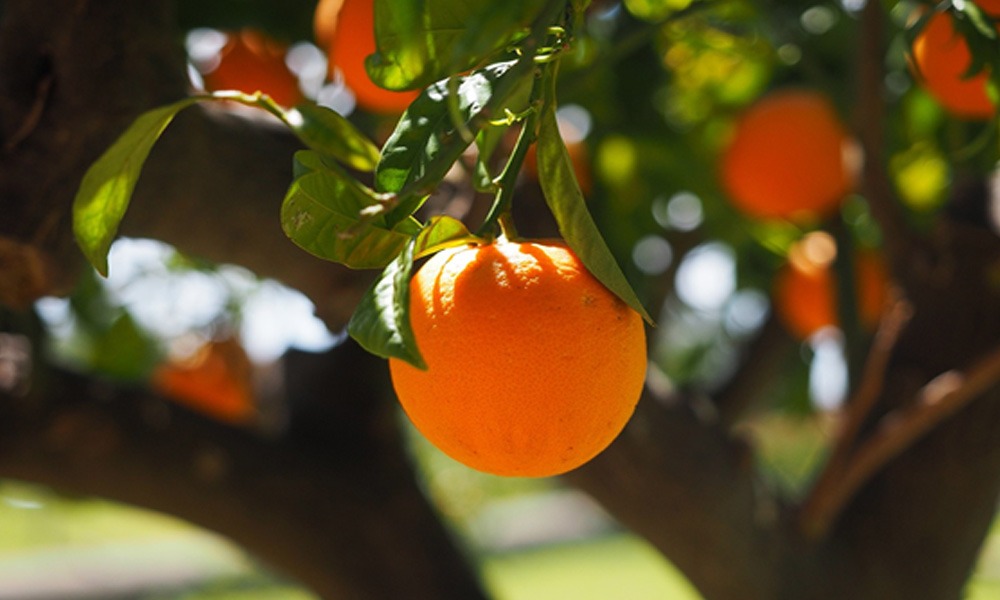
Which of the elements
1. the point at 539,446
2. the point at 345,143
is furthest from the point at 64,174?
the point at 539,446

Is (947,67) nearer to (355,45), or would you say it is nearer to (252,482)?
(355,45)

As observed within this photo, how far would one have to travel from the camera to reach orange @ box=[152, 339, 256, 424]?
5.20 feet

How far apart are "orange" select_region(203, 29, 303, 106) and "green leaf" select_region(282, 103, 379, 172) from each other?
1.72ft

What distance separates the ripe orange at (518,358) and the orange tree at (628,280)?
0.18 m

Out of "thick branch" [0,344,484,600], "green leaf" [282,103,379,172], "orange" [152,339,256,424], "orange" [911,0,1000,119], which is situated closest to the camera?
"green leaf" [282,103,379,172]

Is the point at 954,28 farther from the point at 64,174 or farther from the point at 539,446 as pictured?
the point at 64,174

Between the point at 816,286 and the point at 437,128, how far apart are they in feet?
3.07

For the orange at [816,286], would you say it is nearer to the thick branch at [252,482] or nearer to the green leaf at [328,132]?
the thick branch at [252,482]

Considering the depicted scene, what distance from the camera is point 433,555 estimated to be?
3.59 feet

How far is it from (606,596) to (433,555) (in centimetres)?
326

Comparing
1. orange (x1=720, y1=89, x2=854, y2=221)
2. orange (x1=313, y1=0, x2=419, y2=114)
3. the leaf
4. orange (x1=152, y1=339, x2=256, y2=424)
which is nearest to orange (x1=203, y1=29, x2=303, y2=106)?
orange (x1=313, y1=0, x2=419, y2=114)

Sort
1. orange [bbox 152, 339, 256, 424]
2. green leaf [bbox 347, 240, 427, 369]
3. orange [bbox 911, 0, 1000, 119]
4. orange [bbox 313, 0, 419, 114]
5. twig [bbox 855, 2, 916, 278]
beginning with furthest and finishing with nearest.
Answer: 1. orange [bbox 152, 339, 256, 424]
2. twig [bbox 855, 2, 916, 278]
3. orange [bbox 313, 0, 419, 114]
4. orange [bbox 911, 0, 1000, 119]
5. green leaf [bbox 347, 240, 427, 369]

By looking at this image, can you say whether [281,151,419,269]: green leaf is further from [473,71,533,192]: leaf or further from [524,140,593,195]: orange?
[524,140,593,195]: orange

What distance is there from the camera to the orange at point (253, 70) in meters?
0.97
